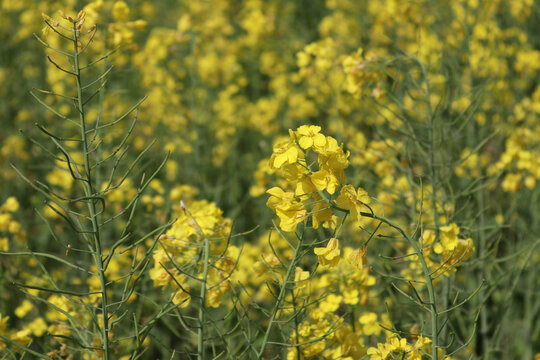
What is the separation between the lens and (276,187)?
152cm

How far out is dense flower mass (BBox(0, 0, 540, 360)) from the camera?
1.65 m

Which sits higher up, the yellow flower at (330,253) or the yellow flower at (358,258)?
the yellow flower at (330,253)

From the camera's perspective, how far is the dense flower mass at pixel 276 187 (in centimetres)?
165

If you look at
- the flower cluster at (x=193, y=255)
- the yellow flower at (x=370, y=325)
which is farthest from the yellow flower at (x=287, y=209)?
the yellow flower at (x=370, y=325)

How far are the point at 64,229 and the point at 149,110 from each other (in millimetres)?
1703

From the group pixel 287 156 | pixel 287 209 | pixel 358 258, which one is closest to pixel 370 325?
pixel 358 258

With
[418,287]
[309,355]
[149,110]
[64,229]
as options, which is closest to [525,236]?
[418,287]

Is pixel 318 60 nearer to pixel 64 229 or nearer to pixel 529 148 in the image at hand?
pixel 529 148

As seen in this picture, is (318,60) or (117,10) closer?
(117,10)

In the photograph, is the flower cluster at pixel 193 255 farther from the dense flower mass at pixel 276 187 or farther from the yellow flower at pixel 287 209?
the yellow flower at pixel 287 209

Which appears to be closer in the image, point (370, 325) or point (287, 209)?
point (287, 209)

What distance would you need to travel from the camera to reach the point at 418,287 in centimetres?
237

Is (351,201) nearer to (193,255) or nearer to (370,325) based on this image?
(193,255)

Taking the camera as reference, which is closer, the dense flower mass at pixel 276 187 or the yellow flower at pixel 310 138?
the yellow flower at pixel 310 138
